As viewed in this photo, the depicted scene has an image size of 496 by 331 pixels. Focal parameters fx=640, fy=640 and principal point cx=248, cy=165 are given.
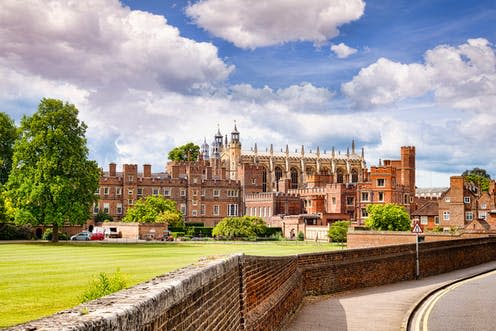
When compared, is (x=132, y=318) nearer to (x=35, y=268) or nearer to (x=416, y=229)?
(x=35, y=268)

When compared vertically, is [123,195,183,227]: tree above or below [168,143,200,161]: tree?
below

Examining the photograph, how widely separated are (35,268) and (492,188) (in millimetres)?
69410

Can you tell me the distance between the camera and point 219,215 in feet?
357

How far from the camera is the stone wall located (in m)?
4.80

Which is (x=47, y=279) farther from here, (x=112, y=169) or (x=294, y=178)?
(x=294, y=178)

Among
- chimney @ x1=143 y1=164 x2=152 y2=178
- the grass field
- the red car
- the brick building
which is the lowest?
the grass field

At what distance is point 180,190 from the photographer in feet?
348

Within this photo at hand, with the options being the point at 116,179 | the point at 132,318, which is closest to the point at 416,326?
the point at 132,318

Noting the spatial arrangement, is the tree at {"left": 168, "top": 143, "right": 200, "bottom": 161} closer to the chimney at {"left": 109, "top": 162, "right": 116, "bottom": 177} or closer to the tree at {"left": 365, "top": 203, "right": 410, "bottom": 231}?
the chimney at {"left": 109, "top": 162, "right": 116, "bottom": 177}

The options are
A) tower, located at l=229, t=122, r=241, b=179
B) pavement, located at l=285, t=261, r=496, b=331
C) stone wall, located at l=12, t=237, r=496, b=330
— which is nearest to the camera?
stone wall, located at l=12, t=237, r=496, b=330

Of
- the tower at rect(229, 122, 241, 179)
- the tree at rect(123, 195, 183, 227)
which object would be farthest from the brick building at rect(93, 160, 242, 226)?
the tower at rect(229, 122, 241, 179)

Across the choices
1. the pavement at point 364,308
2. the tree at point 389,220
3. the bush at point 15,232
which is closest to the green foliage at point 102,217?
the bush at point 15,232

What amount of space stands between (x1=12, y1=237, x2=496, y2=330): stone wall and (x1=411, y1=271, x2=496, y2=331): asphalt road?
3504 millimetres

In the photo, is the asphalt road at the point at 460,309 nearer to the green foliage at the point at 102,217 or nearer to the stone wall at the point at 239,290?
the stone wall at the point at 239,290
